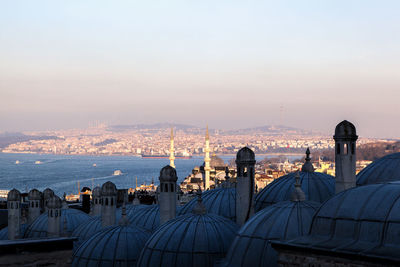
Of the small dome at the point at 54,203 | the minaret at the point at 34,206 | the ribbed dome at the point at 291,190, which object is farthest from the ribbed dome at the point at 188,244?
the minaret at the point at 34,206

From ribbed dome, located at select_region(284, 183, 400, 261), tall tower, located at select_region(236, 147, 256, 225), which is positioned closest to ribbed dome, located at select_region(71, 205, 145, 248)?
tall tower, located at select_region(236, 147, 256, 225)

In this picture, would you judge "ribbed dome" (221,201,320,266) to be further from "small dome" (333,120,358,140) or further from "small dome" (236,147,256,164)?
"small dome" (236,147,256,164)

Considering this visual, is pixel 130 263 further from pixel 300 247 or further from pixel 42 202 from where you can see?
pixel 42 202

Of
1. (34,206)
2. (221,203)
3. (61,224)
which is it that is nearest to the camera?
(221,203)

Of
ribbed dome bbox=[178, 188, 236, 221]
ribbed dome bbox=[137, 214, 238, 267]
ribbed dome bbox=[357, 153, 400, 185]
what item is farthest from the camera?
ribbed dome bbox=[178, 188, 236, 221]

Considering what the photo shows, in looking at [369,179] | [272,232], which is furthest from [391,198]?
[369,179]

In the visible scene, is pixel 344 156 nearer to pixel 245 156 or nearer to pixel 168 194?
pixel 245 156

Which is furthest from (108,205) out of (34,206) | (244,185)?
(34,206)
